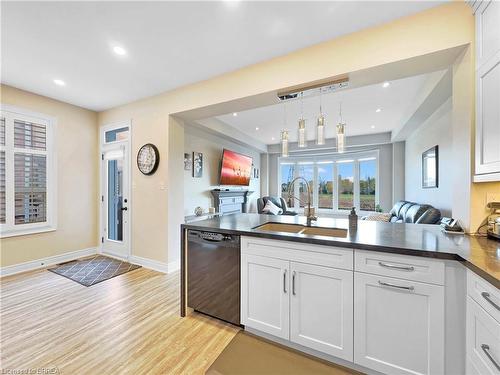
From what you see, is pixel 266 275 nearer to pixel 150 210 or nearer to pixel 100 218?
pixel 150 210

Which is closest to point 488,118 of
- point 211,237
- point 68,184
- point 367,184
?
point 211,237

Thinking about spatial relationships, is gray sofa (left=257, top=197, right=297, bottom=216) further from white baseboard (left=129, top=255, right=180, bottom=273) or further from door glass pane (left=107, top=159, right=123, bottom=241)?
door glass pane (left=107, top=159, right=123, bottom=241)

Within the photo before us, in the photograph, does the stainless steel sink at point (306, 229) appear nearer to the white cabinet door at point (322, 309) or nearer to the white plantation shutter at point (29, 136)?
the white cabinet door at point (322, 309)

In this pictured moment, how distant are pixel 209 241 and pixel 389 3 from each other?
2458 millimetres

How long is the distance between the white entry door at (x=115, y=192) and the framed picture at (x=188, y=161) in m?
1.02

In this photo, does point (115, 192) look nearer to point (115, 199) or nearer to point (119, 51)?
point (115, 199)

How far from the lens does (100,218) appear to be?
4074 millimetres

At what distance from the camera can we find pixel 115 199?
3945mm

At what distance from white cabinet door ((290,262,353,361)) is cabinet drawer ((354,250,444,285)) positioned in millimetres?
127

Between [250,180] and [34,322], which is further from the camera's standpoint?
[250,180]

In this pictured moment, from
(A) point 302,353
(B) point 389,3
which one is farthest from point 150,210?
(B) point 389,3

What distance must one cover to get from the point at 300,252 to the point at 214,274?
0.86 metres

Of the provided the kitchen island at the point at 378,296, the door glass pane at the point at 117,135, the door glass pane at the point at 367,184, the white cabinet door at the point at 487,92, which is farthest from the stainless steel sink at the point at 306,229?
the door glass pane at the point at 367,184

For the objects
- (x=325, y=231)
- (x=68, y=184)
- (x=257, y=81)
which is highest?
A: (x=257, y=81)
